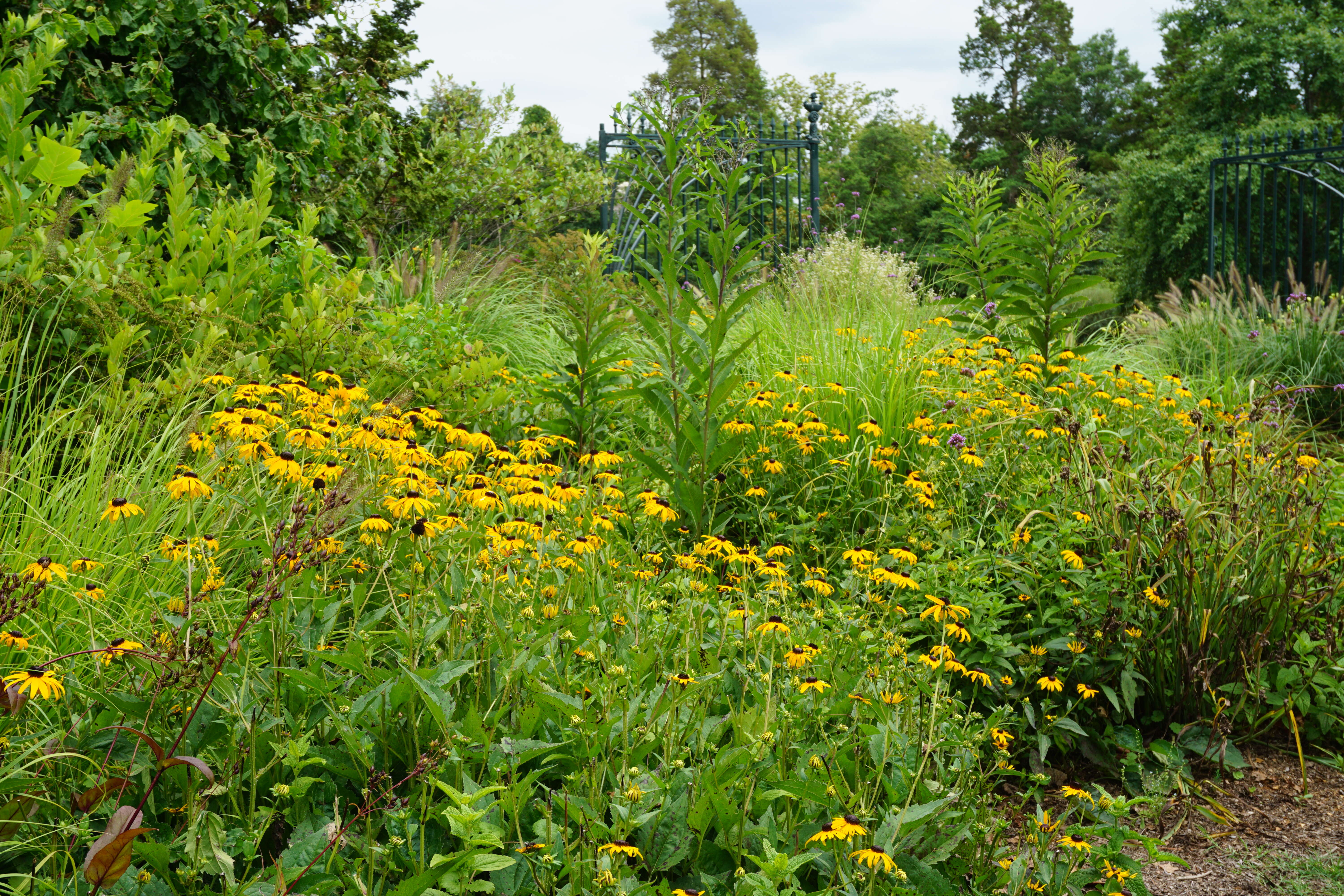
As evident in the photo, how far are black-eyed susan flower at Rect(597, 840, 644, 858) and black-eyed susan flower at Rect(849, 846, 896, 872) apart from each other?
14.1 inches

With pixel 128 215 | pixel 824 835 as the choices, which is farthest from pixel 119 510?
pixel 128 215

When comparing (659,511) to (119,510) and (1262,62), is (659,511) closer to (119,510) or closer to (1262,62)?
(119,510)

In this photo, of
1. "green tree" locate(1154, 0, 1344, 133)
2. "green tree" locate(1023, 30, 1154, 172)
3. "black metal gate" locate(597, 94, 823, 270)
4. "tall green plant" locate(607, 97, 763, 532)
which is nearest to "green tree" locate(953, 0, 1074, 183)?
"green tree" locate(1023, 30, 1154, 172)

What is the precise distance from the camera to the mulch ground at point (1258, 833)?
2377 mm

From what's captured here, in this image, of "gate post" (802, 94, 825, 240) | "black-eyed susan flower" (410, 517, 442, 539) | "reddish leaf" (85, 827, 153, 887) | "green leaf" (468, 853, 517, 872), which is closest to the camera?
"reddish leaf" (85, 827, 153, 887)

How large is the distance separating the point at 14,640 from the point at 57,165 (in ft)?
8.08

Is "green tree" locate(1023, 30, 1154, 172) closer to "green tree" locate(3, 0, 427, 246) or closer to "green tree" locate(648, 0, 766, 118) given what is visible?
"green tree" locate(648, 0, 766, 118)

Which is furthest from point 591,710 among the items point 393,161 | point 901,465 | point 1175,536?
point 393,161

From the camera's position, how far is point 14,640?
66.4 inches

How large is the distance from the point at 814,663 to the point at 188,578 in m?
1.40

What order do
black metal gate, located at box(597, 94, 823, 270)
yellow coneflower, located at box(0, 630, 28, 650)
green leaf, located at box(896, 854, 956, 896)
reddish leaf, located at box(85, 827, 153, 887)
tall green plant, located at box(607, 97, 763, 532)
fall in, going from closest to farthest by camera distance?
reddish leaf, located at box(85, 827, 153, 887) < yellow coneflower, located at box(0, 630, 28, 650) < green leaf, located at box(896, 854, 956, 896) < tall green plant, located at box(607, 97, 763, 532) < black metal gate, located at box(597, 94, 823, 270)

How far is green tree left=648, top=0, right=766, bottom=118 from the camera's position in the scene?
3297 centimetres

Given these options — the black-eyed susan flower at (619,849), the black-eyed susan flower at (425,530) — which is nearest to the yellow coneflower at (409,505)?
the black-eyed susan flower at (425,530)

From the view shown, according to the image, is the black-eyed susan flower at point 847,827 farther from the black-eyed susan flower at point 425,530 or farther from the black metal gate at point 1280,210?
the black metal gate at point 1280,210
